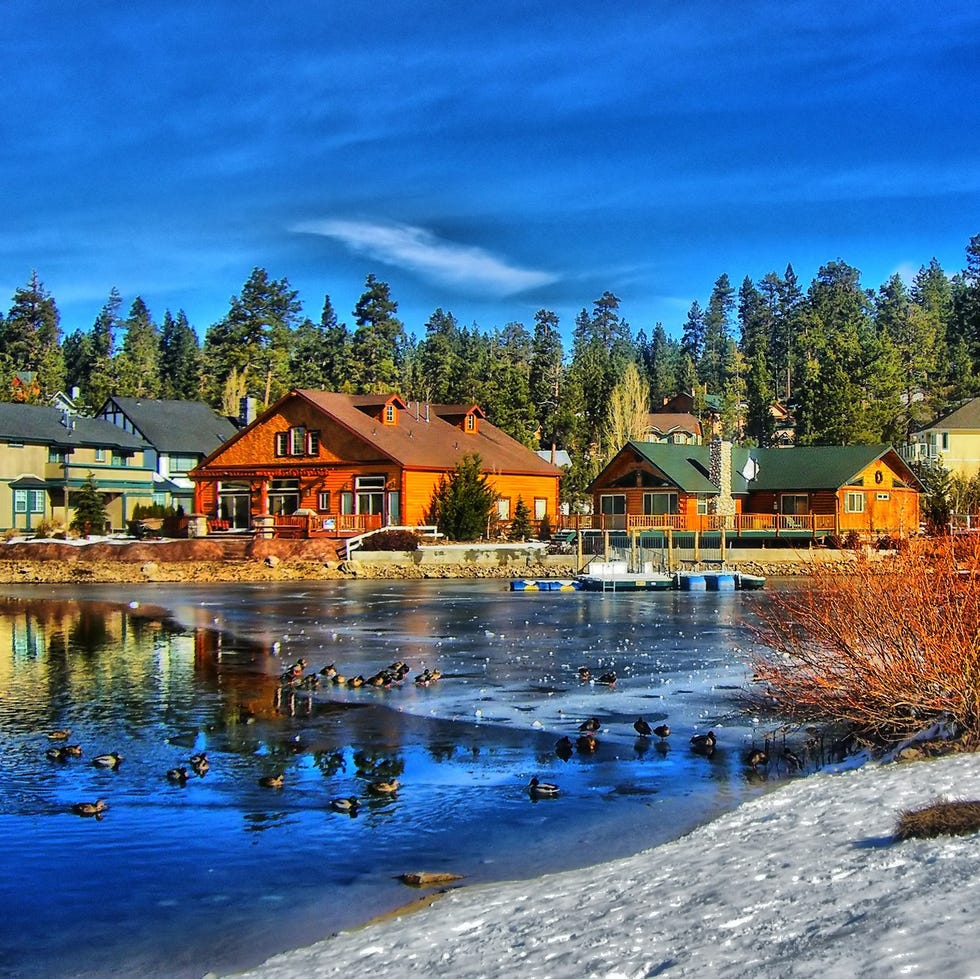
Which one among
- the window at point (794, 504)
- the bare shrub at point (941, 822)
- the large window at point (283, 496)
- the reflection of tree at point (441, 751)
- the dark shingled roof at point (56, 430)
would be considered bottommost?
the reflection of tree at point (441, 751)

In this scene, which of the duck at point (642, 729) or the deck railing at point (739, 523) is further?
the deck railing at point (739, 523)

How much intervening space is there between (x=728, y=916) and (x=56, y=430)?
7492 cm

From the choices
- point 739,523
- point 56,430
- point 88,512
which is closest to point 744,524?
point 739,523

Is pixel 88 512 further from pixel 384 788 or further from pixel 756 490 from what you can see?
pixel 384 788

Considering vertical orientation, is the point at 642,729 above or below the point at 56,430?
below

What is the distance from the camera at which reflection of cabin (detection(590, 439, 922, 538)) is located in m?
64.6

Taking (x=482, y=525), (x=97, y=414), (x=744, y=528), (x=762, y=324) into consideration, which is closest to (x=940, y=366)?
(x=762, y=324)

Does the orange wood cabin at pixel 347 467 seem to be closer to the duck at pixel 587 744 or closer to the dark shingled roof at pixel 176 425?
the dark shingled roof at pixel 176 425

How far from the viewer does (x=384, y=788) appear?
1634 cm

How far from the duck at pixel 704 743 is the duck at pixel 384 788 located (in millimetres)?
5188

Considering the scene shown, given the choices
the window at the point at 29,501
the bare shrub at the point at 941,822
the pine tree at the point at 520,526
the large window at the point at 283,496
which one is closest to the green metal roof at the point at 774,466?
the pine tree at the point at 520,526

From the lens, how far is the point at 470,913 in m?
11.3

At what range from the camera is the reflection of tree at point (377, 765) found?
1762 centimetres

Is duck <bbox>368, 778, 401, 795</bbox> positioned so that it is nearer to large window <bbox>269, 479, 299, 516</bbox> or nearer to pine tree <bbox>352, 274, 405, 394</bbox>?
large window <bbox>269, 479, 299, 516</bbox>
